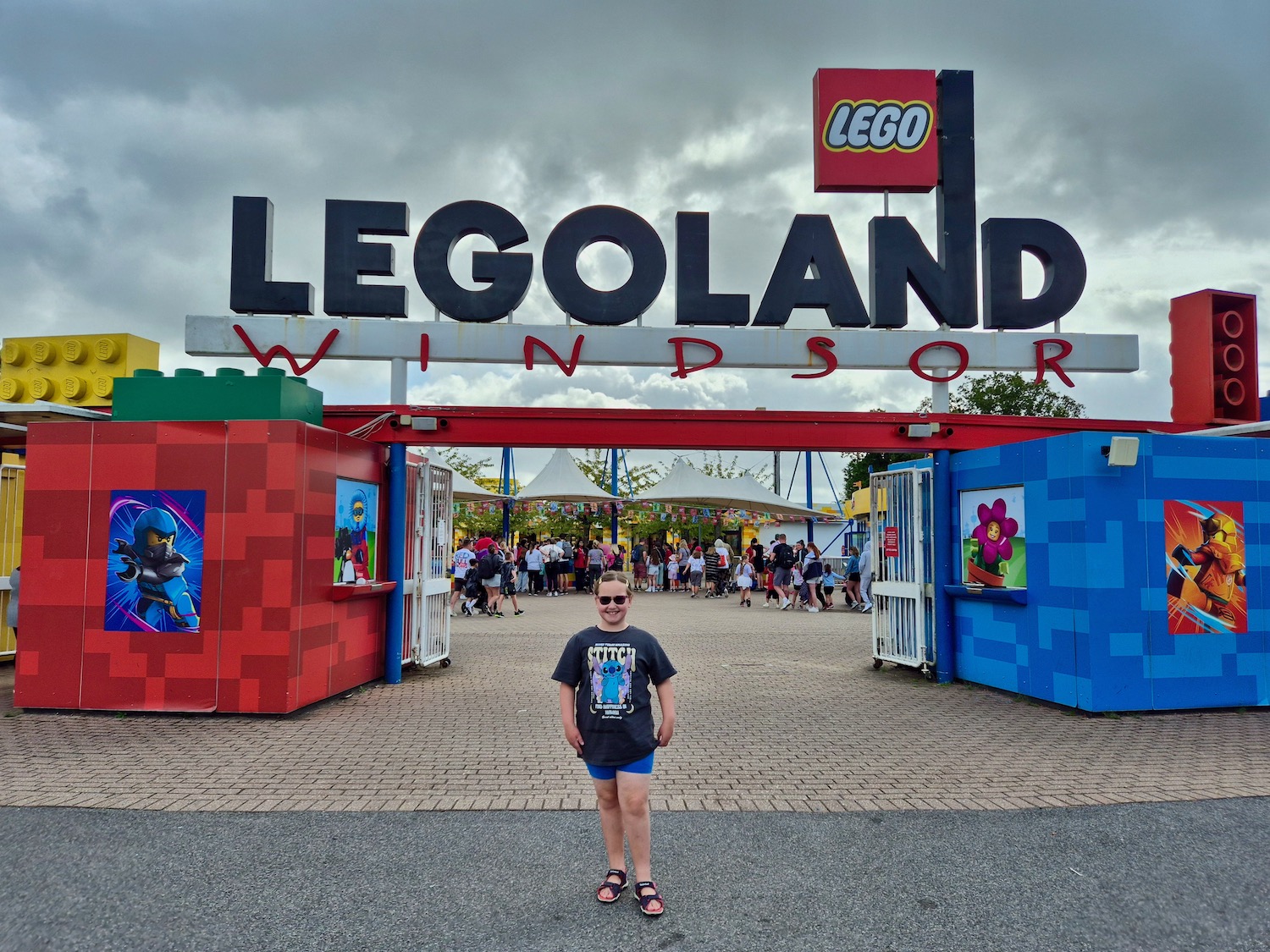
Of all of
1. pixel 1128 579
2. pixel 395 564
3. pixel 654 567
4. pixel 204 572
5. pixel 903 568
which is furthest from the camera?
pixel 654 567

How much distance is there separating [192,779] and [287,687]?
1963mm

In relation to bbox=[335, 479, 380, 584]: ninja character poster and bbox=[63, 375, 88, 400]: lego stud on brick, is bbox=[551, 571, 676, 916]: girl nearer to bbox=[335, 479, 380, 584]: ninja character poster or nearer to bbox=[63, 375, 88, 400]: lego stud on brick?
bbox=[335, 479, 380, 584]: ninja character poster

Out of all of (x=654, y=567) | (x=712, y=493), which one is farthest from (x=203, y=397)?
(x=654, y=567)

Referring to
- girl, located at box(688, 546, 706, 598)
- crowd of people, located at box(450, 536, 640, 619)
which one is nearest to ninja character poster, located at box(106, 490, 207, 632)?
crowd of people, located at box(450, 536, 640, 619)

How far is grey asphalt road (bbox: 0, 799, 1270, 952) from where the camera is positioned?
12.0 ft

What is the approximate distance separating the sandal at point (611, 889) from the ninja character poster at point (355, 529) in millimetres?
5647

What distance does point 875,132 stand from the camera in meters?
12.7

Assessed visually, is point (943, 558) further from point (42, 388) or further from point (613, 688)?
point (42, 388)

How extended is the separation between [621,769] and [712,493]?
22571 mm

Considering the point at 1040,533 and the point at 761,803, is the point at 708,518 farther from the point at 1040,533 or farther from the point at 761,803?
the point at 761,803

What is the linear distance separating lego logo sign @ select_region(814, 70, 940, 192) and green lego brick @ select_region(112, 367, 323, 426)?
7.88 meters

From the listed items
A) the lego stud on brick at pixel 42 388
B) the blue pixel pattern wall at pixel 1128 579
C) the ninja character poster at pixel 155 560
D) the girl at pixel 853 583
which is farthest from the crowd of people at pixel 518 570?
the blue pixel pattern wall at pixel 1128 579

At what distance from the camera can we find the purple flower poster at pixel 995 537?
30.5 ft

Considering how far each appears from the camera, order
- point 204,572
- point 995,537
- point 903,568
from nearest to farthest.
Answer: point 204,572
point 995,537
point 903,568
